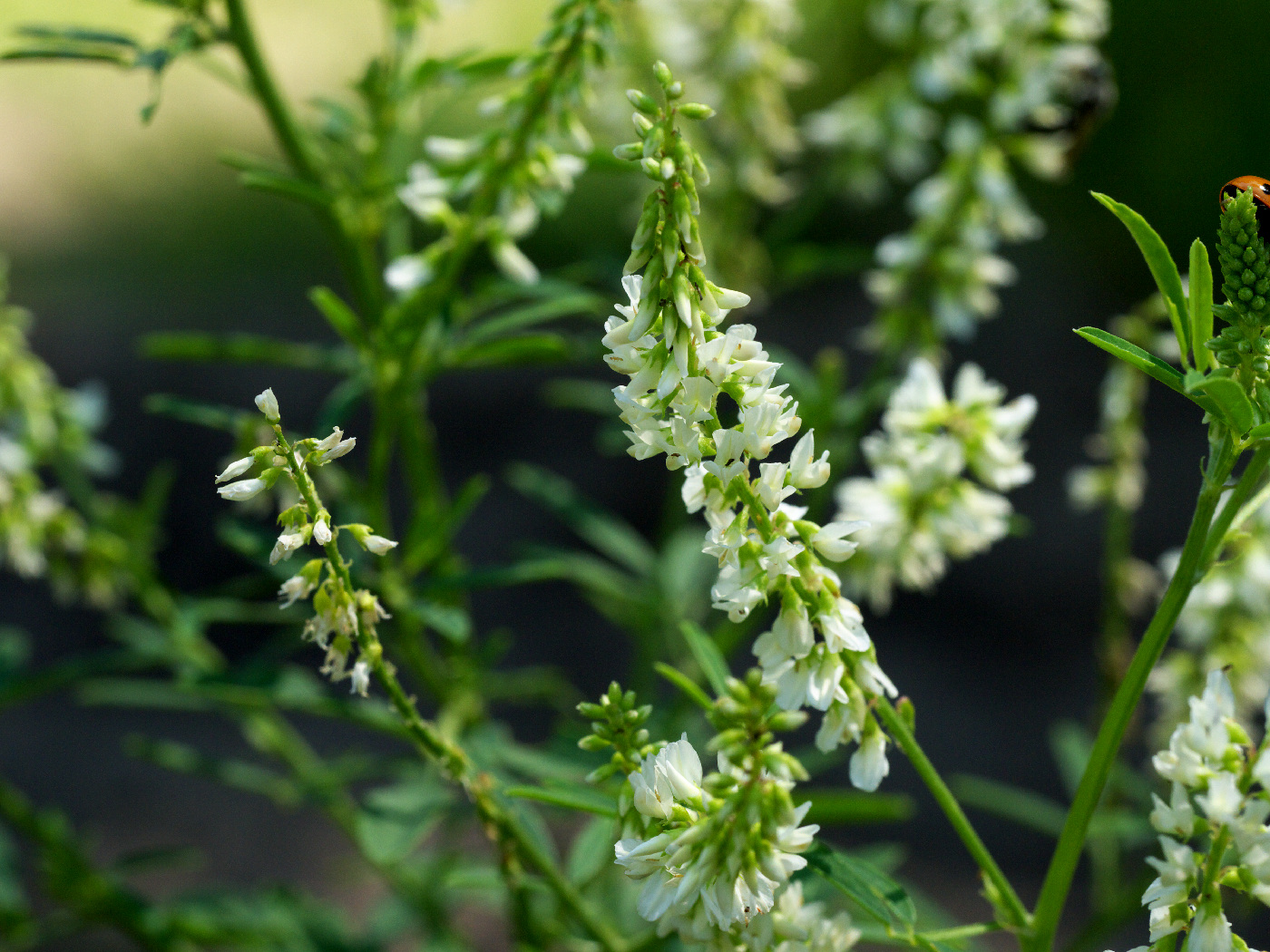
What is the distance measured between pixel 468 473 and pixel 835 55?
2.71 meters

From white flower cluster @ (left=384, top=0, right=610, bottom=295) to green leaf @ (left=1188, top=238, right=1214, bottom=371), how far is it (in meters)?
0.59

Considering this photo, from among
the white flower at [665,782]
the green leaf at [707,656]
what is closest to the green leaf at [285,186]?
the green leaf at [707,656]

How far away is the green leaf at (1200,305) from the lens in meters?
0.73

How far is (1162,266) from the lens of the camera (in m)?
0.76

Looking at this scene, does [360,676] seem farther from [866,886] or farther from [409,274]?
[409,274]

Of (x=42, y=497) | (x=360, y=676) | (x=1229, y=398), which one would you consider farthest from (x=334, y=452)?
(x=42, y=497)

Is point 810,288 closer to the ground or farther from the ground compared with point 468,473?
farther from the ground

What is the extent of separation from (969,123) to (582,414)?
8.48 ft

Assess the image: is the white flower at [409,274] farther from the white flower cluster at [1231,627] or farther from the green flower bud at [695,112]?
the white flower cluster at [1231,627]

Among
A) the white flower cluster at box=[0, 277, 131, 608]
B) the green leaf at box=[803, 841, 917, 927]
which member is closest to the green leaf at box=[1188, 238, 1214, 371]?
the green leaf at box=[803, 841, 917, 927]

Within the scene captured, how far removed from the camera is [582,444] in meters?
4.08

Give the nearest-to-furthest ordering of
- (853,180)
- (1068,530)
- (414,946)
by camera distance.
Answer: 1. (853,180)
2. (414,946)
3. (1068,530)

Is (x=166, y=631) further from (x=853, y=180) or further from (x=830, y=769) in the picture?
(x=830, y=769)

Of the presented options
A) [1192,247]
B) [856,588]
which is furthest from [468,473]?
[1192,247]
